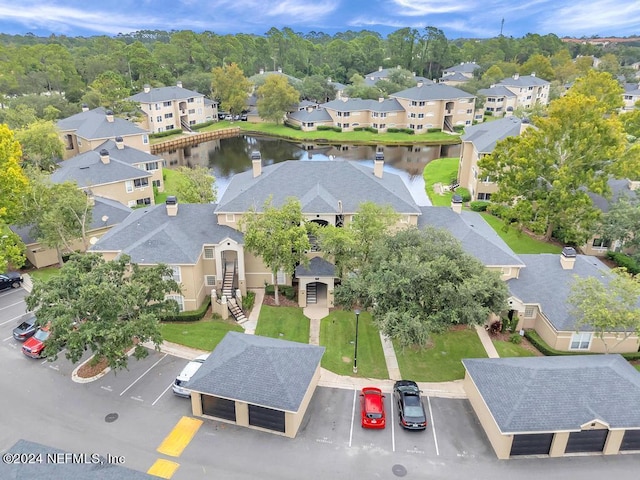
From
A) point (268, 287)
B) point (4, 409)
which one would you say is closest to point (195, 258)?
point (268, 287)

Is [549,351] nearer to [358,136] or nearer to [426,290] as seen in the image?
[426,290]

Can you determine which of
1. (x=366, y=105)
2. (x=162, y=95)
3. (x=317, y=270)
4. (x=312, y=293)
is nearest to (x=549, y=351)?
(x=317, y=270)

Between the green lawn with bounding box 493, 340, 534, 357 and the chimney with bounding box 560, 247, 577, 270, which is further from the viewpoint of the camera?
the chimney with bounding box 560, 247, 577, 270

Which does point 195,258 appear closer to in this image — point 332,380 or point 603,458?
point 332,380

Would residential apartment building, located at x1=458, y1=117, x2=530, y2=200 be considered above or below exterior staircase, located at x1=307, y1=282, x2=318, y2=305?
above

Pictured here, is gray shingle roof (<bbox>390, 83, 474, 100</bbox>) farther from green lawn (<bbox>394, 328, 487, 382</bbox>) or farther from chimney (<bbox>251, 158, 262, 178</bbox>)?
green lawn (<bbox>394, 328, 487, 382</bbox>)

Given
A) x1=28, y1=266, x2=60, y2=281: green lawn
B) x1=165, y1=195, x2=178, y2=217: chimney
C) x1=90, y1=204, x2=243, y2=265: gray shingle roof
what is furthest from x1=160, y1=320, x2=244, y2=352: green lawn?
x1=28, y1=266, x2=60, y2=281: green lawn

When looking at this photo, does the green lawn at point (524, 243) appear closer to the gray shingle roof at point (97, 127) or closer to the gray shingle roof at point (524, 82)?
the gray shingle roof at point (97, 127)
